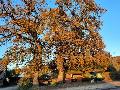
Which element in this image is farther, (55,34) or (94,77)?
(94,77)

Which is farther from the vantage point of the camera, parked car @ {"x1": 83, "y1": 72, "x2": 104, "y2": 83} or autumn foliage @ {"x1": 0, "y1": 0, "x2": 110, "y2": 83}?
parked car @ {"x1": 83, "y1": 72, "x2": 104, "y2": 83}

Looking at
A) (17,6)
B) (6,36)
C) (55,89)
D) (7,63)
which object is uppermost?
(17,6)

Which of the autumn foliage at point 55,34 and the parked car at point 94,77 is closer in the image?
the autumn foliage at point 55,34

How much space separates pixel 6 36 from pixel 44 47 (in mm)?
4952

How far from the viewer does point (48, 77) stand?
204 feet

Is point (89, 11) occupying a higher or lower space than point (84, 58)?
higher

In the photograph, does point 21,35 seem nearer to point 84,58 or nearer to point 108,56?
point 84,58

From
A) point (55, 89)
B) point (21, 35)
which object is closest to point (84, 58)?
point (55, 89)

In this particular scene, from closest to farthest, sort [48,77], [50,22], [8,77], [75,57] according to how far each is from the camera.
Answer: [50,22] → [75,57] → [48,77] → [8,77]

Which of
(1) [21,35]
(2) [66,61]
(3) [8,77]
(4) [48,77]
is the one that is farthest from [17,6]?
(3) [8,77]

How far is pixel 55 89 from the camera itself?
45375mm

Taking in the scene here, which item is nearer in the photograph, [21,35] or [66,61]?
[21,35]

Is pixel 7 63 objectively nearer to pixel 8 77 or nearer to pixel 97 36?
A: pixel 97 36

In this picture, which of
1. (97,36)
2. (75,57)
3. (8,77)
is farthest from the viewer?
(8,77)
